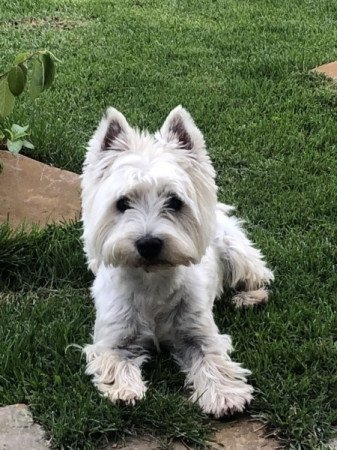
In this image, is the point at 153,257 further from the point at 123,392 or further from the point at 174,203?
the point at 123,392

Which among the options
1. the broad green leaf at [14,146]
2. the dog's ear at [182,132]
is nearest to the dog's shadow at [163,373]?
the dog's ear at [182,132]

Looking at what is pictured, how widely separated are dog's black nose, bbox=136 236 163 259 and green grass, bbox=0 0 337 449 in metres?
0.67

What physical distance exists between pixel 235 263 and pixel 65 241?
1.15 m

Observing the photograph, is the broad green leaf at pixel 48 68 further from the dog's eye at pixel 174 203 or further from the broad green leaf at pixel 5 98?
the dog's eye at pixel 174 203

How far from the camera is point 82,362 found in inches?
146

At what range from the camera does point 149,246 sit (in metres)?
3.31

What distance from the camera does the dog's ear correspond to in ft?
11.9

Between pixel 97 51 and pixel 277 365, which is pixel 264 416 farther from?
pixel 97 51

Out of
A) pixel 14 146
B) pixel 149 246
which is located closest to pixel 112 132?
pixel 149 246

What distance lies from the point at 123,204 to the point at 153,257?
A: 29 centimetres

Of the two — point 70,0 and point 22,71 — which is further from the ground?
point 22,71

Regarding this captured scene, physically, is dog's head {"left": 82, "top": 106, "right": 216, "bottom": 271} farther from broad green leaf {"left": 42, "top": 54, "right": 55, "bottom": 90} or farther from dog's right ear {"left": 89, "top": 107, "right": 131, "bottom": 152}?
broad green leaf {"left": 42, "top": 54, "right": 55, "bottom": 90}

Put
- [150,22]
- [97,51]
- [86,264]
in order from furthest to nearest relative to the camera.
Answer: [150,22], [97,51], [86,264]

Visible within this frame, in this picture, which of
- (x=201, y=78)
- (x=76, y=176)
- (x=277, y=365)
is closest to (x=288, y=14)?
(x=201, y=78)
